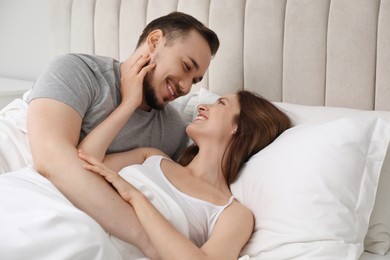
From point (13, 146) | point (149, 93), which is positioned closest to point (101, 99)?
point (149, 93)

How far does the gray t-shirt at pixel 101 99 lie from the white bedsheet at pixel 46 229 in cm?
30

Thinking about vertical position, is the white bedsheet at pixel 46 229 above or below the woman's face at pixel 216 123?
below

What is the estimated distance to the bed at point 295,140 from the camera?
3.23 ft

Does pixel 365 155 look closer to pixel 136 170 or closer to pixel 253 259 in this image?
pixel 253 259

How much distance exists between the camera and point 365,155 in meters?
1.15

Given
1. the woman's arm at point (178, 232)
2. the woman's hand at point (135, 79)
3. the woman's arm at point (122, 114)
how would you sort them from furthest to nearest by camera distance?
1. the woman's hand at point (135, 79)
2. the woman's arm at point (122, 114)
3. the woman's arm at point (178, 232)

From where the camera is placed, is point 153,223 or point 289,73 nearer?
point 153,223

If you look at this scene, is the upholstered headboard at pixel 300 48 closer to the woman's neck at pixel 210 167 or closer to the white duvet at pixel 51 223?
the woman's neck at pixel 210 167

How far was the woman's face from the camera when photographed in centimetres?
138

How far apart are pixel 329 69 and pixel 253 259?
0.72 m

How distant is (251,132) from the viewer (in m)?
1.41

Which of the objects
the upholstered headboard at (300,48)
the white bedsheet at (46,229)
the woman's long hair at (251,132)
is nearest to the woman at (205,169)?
the woman's long hair at (251,132)

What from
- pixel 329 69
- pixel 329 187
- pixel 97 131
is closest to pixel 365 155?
pixel 329 187

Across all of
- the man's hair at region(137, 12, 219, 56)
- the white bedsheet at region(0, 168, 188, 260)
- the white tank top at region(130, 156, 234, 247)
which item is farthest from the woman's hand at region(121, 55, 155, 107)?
the white bedsheet at region(0, 168, 188, 260)
